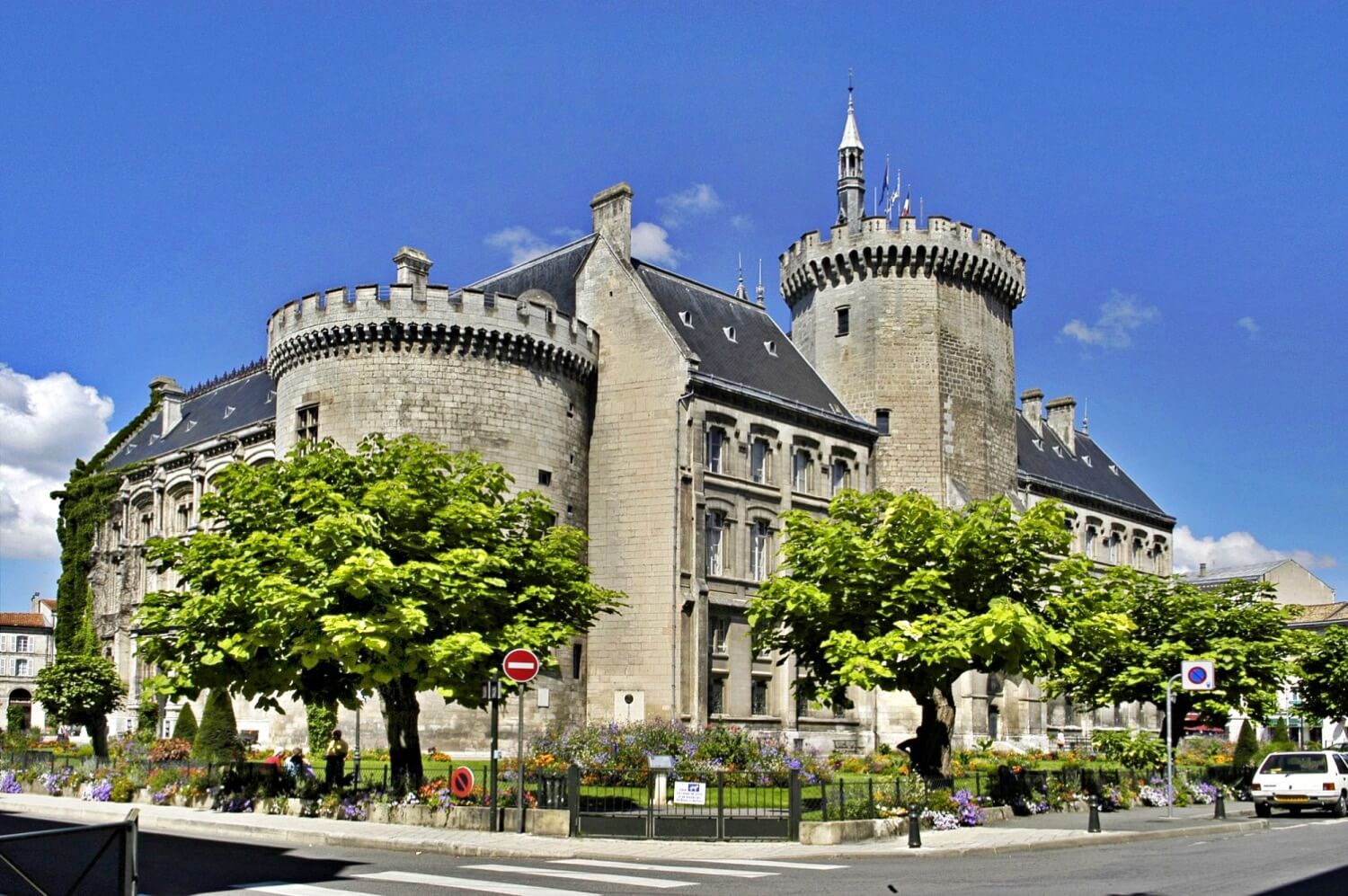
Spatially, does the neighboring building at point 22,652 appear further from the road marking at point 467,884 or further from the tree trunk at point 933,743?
the road marking at point 467,884

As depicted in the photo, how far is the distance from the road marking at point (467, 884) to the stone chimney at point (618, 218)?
31984mm

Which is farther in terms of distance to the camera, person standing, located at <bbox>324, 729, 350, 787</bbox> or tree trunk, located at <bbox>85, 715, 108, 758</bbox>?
tree trunk, located at <bbox>85, 715, 108, 758</bbox>

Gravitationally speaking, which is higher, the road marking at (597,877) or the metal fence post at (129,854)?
the metal fence post at (129,854)

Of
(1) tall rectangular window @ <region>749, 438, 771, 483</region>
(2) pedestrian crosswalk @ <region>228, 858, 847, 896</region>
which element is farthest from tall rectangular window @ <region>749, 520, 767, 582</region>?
(2) pedestrian crosswalk @ <region>228, 858, 847, 896</region>

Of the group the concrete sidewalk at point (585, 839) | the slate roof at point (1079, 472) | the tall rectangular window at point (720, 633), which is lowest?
the concrete sidewalk at point (585, 839)

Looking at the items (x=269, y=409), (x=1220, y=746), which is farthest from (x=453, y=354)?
(x=1220, y=746)

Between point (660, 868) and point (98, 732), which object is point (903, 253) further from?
point (660, 868)

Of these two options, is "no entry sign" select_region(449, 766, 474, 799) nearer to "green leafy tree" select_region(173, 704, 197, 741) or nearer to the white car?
the white car

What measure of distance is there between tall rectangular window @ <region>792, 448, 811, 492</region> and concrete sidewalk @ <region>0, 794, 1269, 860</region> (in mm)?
22577

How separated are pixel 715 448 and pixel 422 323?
10.7 m

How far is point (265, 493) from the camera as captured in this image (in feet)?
84.1

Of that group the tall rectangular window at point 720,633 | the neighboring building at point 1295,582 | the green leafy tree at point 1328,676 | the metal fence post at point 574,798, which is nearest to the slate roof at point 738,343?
the tall rectangular window at point 720,633

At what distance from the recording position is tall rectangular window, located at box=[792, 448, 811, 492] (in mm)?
48219

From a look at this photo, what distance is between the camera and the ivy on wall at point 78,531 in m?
65.5
